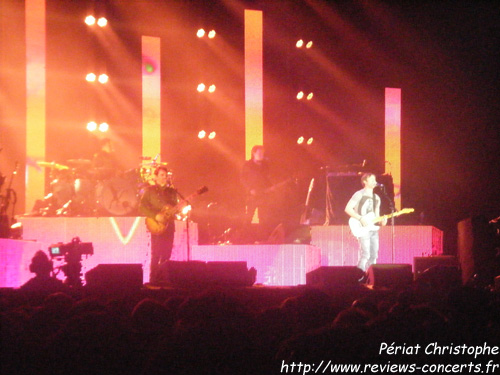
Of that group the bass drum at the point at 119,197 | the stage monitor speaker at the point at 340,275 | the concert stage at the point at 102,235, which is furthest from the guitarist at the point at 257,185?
the stage monitor speaker at the point at 340,275

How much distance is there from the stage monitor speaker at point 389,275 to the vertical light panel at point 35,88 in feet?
24.0

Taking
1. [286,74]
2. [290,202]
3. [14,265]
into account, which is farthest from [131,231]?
[286,74]

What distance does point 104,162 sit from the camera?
11.6 meters

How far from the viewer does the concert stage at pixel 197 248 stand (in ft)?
32.1

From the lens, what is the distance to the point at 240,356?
2.89 m

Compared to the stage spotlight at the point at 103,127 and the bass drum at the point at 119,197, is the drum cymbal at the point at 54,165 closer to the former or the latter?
the bass drum at the point at 119,197

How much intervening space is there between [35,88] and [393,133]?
7700 millimetres

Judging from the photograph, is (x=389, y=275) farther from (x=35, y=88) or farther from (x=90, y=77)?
(x=35, y=88)

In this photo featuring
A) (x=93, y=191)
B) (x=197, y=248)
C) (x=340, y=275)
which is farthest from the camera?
(x=93, y=191)

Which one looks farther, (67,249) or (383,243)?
(383,243)

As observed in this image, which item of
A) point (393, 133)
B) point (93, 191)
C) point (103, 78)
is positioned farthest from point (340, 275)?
point (393, 133)

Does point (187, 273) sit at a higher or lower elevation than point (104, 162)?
lower

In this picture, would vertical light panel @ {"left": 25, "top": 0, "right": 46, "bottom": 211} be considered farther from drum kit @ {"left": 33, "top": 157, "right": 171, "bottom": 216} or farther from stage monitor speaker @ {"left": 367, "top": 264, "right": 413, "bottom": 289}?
stage monitor speaker @ {"left": 367, "top": 264, "right": 413, "bottom": 289}

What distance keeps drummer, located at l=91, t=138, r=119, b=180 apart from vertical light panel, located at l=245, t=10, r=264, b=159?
10.7 ft
